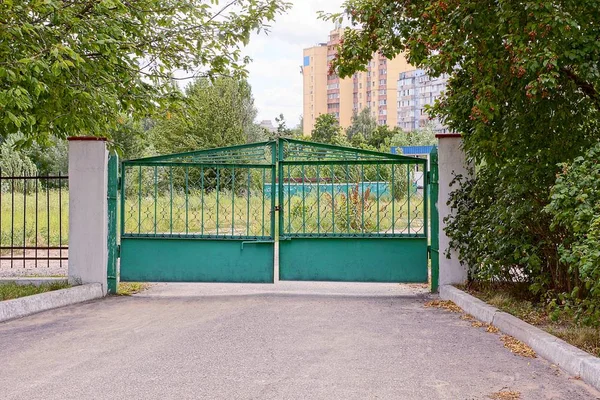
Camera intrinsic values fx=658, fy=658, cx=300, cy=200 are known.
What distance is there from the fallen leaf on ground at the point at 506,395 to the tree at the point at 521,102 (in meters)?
2.07

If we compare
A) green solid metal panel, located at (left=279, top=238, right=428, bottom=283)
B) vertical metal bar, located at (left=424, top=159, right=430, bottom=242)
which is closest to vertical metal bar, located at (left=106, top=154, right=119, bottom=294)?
green solid metal panel, located at (left=279, top=238, right=428, bottom=283)

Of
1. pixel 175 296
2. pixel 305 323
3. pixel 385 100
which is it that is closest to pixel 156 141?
pixel 175 296

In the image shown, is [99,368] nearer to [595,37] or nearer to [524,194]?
[524,194]

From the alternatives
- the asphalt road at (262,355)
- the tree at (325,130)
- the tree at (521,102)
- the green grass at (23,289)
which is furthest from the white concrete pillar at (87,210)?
the tree at (325,130)

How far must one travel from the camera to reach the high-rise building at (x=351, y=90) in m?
109

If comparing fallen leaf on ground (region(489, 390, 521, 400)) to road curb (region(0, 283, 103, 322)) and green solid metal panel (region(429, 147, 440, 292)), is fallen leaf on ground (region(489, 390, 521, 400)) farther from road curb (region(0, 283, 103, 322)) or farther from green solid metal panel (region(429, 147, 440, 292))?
road curb (region(0, 283, 103, 322))

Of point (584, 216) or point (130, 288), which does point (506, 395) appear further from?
point (130, 288)

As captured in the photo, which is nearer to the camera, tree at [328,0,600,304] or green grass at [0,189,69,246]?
tree at [328,0,600,304]

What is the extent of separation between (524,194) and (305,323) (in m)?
2.96

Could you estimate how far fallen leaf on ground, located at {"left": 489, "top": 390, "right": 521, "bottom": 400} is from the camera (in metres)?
4.68

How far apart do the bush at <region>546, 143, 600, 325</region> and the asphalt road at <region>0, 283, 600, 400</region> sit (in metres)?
0.72

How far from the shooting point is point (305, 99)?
119m

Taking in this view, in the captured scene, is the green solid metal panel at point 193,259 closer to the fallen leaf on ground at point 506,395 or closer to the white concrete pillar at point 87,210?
the white concrete pillar at point 87,210

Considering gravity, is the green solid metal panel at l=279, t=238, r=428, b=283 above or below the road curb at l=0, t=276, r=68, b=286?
above
